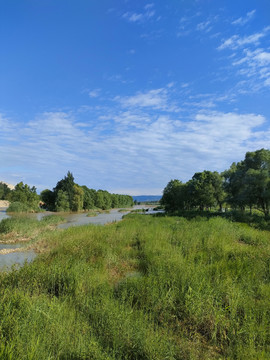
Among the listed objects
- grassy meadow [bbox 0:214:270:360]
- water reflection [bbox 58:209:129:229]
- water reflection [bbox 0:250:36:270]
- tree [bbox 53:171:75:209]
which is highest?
tree [bbox 53:171:75:209]

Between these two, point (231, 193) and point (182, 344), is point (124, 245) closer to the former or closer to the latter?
point (182, 344)

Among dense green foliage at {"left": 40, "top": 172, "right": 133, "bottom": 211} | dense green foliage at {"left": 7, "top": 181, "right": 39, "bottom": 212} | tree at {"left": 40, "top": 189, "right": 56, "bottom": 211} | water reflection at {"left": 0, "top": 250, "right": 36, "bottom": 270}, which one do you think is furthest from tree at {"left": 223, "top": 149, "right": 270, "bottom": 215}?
tree at {"left": 40, "top": 189, "right": 56, "bottom": 211}

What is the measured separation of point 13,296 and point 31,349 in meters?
2.08

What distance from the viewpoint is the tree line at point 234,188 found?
2664 cm

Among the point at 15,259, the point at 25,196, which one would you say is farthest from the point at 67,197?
the point at 15,259

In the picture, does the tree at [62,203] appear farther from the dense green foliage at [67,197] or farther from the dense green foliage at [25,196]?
the dense green foliage at [25,196]

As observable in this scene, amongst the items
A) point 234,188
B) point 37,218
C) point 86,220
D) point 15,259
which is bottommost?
point 86,220

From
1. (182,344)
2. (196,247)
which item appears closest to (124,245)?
(196,247)

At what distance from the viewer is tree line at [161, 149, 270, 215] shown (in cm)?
2664

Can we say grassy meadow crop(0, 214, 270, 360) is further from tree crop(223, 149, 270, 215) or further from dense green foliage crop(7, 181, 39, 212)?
dense green foliage crop(7, 181, 39, 212)

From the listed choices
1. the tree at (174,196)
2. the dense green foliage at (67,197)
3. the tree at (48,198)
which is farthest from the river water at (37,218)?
the tree at (48,198)

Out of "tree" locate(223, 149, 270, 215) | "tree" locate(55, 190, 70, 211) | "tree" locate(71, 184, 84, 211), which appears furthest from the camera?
"tree" locate(71, 184, 84, 211)

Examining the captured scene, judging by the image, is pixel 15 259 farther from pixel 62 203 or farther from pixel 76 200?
pixel 76 200

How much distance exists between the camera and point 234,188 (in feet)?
110
